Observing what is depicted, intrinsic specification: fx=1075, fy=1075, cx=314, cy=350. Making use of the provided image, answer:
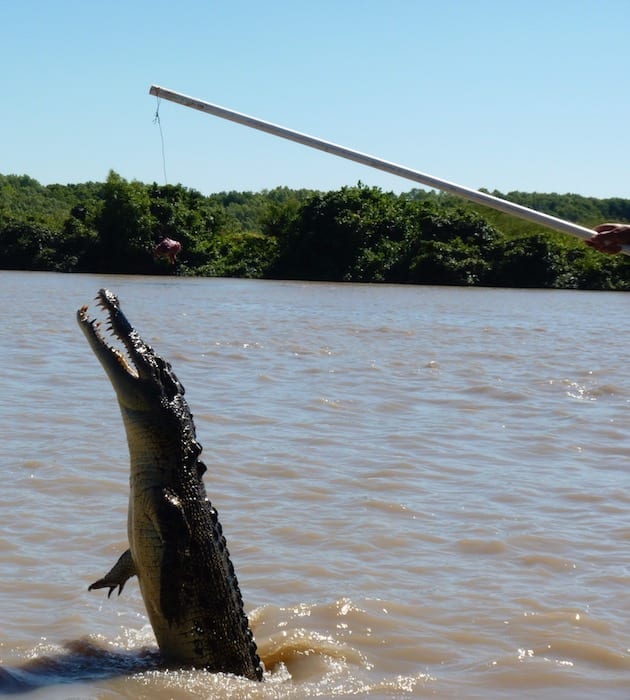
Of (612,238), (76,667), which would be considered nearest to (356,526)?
(76,667)

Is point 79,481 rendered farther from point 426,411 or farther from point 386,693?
point 426,411

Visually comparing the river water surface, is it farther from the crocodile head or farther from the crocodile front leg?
the crocodile head

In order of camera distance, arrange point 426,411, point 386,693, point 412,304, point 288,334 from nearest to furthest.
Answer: point 386,693, point 426,411, point 288,334, point 412,304

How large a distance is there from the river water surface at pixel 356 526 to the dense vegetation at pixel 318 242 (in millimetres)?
24273

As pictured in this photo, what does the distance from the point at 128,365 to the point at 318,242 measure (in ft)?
122

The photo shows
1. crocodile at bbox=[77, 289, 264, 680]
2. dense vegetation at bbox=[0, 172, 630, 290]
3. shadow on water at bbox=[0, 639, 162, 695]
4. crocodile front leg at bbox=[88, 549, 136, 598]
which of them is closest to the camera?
shadow on water at bbox=[0, 639, 162, 695]

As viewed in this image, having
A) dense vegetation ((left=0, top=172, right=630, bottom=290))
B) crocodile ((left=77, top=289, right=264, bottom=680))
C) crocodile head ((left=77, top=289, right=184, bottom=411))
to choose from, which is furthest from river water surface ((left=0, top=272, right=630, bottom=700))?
dense vegetation ((left=0, top=172, right=630, bottom=290))

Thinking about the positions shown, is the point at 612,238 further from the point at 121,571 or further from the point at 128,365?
the point at 121,571

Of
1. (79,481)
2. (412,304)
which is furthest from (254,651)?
(412,304)

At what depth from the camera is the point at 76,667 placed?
3.94 meters

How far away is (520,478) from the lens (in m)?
6.87

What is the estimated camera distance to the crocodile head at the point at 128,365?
3.93 meters

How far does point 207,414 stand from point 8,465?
2.32 meters

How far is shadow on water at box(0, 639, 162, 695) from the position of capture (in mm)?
3752
